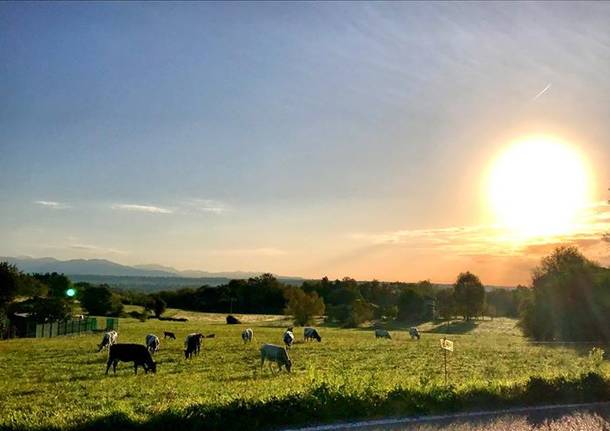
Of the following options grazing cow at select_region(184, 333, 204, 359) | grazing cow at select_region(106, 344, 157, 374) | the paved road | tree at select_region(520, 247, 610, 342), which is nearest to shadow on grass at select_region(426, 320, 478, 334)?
tree at select_region(520, 247, 610, 342)

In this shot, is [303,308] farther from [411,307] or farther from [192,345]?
[192,345]

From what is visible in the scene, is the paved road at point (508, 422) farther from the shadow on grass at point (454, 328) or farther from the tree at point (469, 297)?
the tree at point (469, 297)

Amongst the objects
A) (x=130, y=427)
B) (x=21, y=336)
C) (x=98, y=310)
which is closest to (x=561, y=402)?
(x=130, y=427)

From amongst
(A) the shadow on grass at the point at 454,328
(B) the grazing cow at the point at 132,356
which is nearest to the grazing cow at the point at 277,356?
(B) the grazing cow at the point at 132,356

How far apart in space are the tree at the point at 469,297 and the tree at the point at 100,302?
240 feet

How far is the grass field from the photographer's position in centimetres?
1279

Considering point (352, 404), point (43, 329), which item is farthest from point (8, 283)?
point (352, 404)

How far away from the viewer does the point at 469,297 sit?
128 meters

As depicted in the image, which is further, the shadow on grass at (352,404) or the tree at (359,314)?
the tree at (359,314)

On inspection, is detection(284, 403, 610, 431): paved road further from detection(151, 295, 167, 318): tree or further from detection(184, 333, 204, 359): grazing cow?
detection(151, 295, 167, 318): tree

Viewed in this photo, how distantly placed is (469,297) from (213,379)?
111 meters

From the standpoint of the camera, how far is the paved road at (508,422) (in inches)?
498

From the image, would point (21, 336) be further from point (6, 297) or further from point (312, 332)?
point (312, 332)

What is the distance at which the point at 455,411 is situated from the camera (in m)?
14.3
